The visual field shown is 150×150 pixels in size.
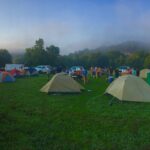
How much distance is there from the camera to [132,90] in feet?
48.9

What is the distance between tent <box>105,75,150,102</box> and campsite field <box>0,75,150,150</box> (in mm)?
606

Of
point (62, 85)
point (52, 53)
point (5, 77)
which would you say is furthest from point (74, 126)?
point (52, 53)

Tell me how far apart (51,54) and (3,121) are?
7270 cm

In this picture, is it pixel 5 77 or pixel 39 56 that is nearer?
pixel 5 77

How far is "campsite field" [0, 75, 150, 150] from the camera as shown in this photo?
25.1ft

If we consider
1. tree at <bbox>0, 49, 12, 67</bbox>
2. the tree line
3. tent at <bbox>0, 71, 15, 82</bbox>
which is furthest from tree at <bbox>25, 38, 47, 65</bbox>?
tent at <bbox>0, 71, 15, 82</bbox>

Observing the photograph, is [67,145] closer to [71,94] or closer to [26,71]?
[71,94]

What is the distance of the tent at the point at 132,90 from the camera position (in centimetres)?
1466

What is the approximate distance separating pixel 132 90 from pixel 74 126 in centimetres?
643

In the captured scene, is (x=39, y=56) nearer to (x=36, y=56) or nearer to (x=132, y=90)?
(x=36, y=56)

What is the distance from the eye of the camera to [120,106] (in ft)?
44.0

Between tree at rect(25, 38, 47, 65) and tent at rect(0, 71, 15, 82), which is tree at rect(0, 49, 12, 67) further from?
tent at rect(0, 71, 15, 82)

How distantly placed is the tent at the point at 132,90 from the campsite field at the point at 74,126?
1.99 ft

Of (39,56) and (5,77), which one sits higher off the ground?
(39,56)
